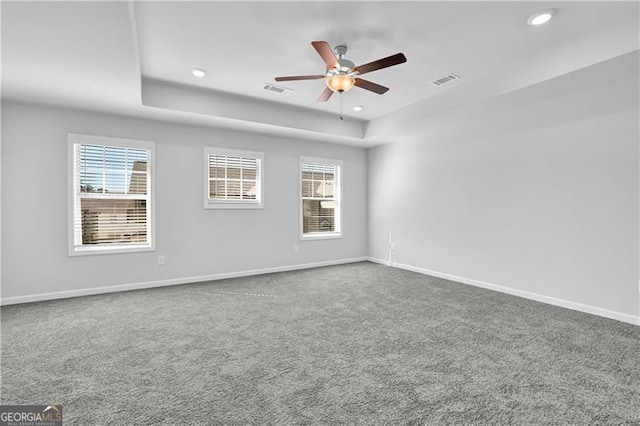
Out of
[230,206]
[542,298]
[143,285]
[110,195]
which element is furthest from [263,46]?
[542,298]

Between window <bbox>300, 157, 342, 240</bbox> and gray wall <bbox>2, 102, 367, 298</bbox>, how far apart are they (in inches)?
6.2

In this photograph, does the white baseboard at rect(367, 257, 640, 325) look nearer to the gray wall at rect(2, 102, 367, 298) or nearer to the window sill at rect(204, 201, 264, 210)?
the gray wall at rect(2, 102, 367, 298)

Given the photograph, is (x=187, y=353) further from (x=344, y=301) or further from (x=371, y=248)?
(x=371, y=248)

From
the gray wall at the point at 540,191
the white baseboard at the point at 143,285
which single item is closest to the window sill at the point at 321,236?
the white baseboard at the point at 143,285

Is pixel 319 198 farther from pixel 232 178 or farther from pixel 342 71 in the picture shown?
pixel 342 71

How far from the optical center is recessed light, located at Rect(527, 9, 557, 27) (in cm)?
248

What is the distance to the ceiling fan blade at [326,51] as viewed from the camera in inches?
93.7

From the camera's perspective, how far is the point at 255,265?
5.22 meters

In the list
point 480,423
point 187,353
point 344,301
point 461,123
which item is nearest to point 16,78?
point 187,353

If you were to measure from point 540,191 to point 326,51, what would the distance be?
10.1 ft

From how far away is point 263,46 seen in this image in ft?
9.87

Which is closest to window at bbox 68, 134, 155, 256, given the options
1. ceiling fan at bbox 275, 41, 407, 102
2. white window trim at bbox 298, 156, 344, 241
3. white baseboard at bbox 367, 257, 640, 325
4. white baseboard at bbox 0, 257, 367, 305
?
white baseboard at bbox 0, 257, 367, 305

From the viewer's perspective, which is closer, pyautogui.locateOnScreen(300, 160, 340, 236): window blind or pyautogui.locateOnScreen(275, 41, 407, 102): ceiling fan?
pyautogui.locateOnScreen(275, 41, 407, 102): ceiling fan

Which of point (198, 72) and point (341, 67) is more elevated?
point (198, 72)
